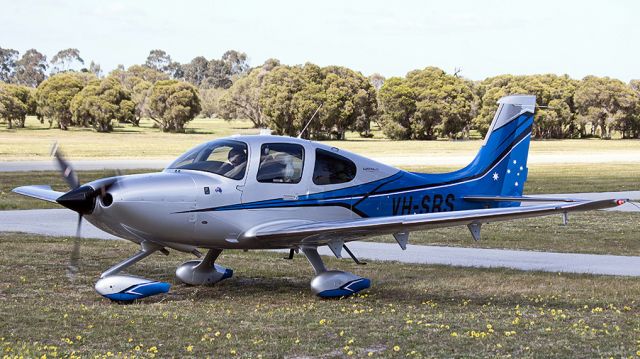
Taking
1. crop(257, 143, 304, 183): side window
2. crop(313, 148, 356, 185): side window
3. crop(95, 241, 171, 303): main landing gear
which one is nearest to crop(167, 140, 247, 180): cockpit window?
crop(257, 143, 304, 183): side window

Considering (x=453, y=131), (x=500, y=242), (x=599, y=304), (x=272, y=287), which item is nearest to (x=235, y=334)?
(x=272, y=287)

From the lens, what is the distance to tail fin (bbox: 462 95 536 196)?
15023mm

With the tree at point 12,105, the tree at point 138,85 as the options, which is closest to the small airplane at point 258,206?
the tree at point 12,105

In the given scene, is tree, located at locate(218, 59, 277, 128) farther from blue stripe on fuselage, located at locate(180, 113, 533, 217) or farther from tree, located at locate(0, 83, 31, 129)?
blue stripe on fuselage, located at locate(180, 113, 533, 217)

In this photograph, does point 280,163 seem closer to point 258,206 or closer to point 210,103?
point 258,206

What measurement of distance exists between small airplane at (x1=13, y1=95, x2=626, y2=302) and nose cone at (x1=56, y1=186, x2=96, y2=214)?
1 centimetres

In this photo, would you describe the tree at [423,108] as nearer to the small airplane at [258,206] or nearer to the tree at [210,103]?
the tree at [210,103]

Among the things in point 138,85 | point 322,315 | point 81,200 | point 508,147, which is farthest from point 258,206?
point 138,85

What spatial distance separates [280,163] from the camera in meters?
12.5

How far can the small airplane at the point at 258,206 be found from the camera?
38.0 feet

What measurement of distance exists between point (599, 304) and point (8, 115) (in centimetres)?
10484

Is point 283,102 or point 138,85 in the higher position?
point 138,85

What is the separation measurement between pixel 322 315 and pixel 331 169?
243cm

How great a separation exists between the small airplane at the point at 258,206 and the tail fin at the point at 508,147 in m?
1.61
